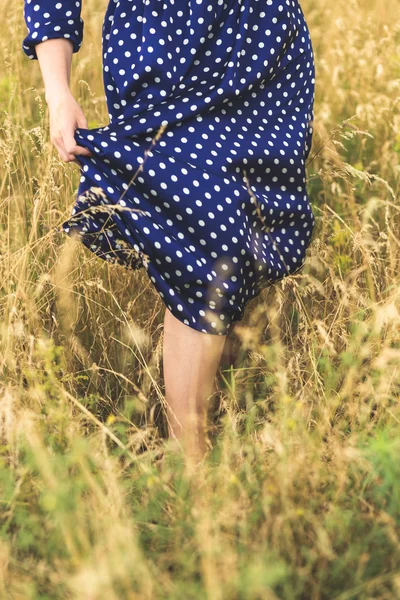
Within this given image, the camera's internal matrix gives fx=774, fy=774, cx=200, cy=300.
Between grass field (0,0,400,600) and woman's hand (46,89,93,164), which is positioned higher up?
woman's hand (46,89,93,164)

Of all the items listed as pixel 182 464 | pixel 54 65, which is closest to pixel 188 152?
pixel 54 65

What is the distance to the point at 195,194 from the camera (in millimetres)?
1639

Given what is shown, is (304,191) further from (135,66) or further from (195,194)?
(135,66)

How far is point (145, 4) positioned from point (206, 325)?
72 cm

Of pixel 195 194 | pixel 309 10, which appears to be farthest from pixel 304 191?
pixel 309 10

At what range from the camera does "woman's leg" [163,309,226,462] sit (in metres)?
1.74

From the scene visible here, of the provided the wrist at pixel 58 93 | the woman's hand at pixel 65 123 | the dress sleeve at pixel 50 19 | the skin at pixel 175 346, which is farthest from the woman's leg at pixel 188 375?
the dress sleeve at pixel 50 19

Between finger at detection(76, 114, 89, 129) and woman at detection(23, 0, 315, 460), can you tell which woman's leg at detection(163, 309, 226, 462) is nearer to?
woman at detection(23, 0, 315, 460)

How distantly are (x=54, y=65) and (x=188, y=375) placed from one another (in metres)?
0.77

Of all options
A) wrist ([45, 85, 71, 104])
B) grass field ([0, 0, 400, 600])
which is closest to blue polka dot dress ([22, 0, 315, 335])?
wrist ([45, 85, 71, 104])

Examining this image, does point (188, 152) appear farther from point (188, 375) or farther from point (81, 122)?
point (188, 375)

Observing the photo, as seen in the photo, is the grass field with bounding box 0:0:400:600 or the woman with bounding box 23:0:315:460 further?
the woman with bounding box 23:0:315:460

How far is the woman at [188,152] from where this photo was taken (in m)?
1.65

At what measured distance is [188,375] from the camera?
179cm
